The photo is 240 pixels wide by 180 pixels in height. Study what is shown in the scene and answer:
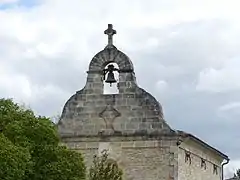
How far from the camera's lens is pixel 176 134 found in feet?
101

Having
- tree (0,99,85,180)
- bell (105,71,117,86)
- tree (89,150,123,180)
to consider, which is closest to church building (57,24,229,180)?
bell (105,71,117,86)

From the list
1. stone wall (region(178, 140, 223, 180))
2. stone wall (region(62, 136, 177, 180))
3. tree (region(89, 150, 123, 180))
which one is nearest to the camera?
tree (region(89, 150, 123, 180))

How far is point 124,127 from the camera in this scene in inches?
A: 1239

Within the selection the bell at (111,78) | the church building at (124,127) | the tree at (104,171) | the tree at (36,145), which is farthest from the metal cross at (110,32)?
the tree at (36,145)

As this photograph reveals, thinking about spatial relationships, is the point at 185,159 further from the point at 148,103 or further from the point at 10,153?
the point at 10,153

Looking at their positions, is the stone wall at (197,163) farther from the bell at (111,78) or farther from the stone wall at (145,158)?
the bell at (111,78)

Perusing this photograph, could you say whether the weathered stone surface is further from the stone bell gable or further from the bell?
the bell

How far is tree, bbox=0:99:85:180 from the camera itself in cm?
2291

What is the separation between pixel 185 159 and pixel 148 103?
2.59 metres

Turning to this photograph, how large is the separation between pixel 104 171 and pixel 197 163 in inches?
261

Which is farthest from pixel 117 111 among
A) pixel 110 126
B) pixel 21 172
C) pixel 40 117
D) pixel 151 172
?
pixel 21 172

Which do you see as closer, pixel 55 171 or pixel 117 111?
pixel 55 171

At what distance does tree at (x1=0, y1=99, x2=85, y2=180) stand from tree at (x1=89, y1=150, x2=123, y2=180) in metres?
3.41

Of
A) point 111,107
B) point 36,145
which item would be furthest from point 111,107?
point 36,145
